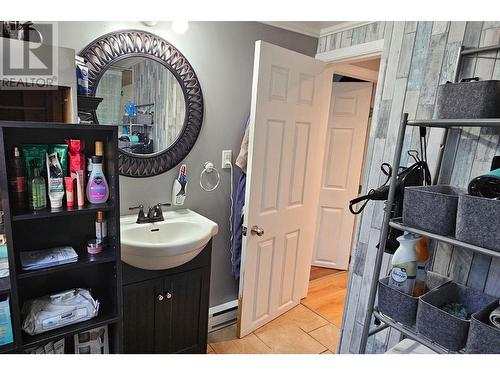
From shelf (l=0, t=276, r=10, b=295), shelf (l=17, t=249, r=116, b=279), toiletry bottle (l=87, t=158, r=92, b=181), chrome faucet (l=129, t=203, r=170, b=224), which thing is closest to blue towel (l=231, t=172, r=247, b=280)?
chrome faucet (l=129, t=203, r=170, b=224)

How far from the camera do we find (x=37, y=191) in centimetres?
116

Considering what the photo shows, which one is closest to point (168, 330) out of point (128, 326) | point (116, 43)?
point (128, 326)

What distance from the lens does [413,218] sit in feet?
3.41

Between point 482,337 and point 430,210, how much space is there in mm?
380

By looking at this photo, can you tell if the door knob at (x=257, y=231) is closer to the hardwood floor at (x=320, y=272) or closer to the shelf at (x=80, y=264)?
the shelf at (x=80, y=264)

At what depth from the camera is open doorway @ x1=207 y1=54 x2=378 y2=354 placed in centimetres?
211

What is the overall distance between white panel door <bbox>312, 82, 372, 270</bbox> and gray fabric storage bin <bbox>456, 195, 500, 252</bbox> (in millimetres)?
2286

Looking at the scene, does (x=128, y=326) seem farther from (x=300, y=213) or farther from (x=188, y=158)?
(x=300, y=213)

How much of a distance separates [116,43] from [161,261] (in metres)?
1.15

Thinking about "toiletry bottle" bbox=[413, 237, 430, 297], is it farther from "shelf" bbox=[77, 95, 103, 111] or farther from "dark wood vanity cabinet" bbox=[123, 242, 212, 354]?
"shelf" bbox=[77, 95, 103, 111]

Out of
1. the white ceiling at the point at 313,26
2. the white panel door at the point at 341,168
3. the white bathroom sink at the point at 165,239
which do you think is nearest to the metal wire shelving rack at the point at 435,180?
the white bathroom sink at the point at 165,239

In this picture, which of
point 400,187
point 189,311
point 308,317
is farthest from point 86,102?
point 308,317

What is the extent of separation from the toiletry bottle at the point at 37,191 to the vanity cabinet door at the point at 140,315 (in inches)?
23.8

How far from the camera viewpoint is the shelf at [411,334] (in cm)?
99
